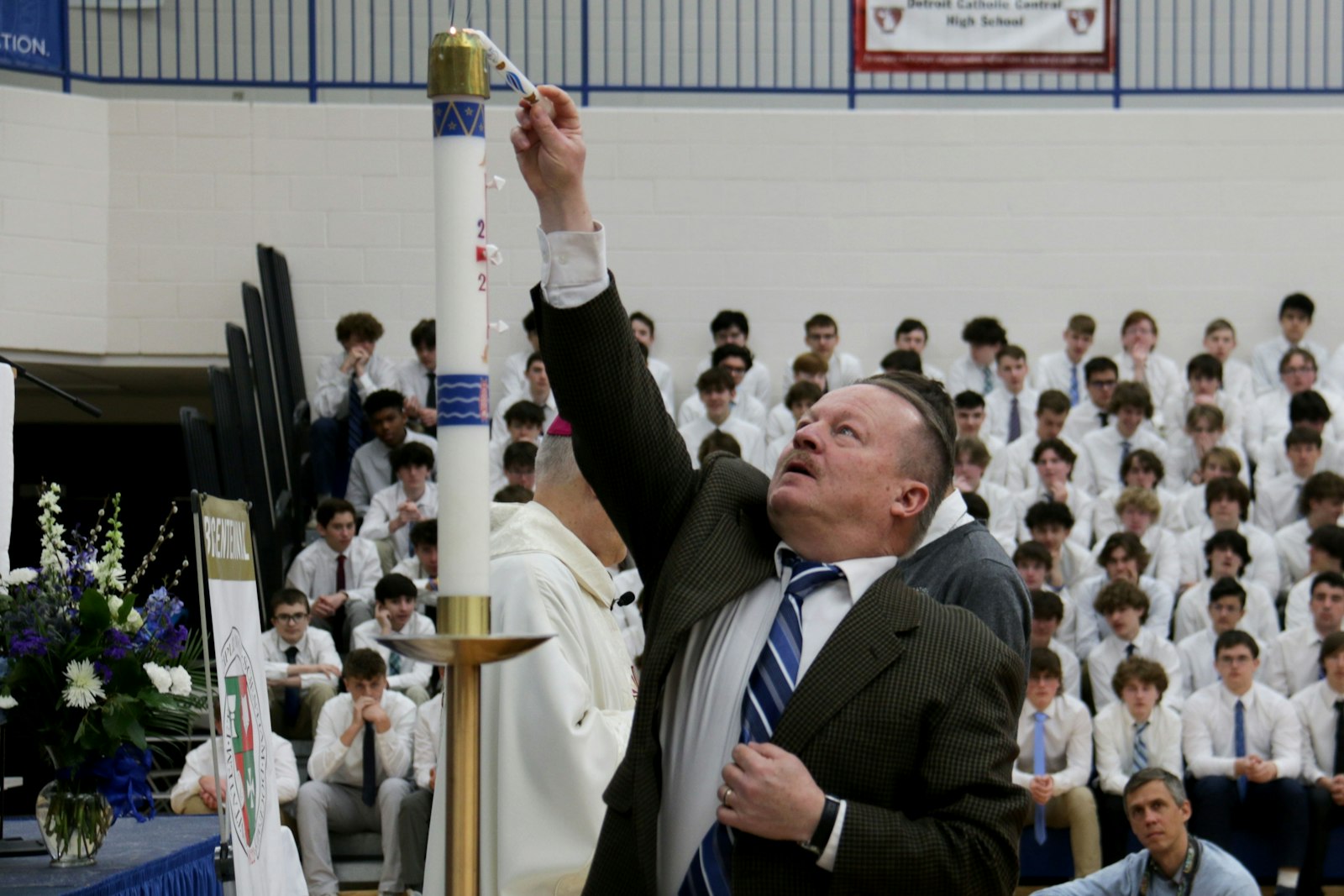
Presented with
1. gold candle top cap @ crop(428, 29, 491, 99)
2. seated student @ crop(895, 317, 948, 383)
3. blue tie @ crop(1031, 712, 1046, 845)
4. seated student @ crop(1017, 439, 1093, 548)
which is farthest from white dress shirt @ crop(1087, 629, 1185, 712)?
gold candle top cap @ crop(428, 29, 491, 99)

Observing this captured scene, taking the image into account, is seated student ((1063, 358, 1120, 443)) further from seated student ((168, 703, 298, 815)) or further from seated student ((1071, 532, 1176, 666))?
seated student ((168, 703, 298, 815))

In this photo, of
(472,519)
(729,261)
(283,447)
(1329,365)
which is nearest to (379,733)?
(283,447)

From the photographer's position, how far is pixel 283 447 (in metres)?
10.8

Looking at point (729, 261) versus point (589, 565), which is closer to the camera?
point (589, 565)


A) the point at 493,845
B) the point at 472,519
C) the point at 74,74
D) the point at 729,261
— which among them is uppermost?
the point at 74,74

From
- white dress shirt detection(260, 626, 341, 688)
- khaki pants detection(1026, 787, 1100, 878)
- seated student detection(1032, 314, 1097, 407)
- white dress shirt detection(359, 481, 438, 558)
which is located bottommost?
khaki pants detection(1026, 787, 1100, 878)

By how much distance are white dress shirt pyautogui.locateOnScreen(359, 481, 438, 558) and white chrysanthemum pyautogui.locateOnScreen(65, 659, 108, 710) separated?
5692 millimetres

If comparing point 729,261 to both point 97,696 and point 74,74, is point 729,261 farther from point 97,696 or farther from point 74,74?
point 97,696

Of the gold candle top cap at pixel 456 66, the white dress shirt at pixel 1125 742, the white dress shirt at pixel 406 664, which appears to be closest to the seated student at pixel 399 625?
the white dress shirt at pixel 406 664

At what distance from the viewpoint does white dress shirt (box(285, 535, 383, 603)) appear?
9453 mm

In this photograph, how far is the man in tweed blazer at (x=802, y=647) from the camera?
6.32 ft

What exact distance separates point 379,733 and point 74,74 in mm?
5823

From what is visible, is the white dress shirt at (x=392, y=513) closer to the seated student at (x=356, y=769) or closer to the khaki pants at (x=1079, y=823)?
the seated student at (x=356, y=769)

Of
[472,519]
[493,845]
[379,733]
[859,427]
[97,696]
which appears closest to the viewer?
[472,519]
